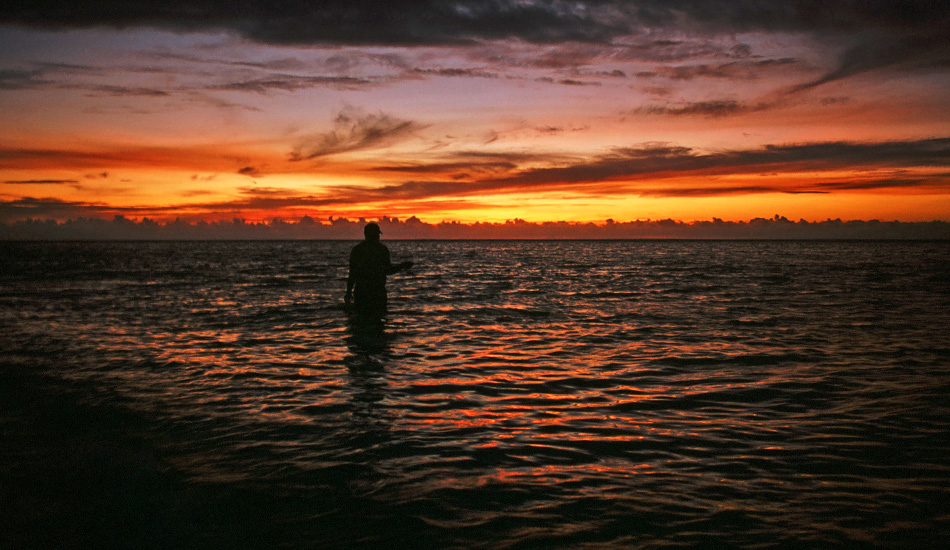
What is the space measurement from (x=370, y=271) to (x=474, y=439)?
25.6 feet

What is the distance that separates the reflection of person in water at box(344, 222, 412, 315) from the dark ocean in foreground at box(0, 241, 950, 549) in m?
0.63

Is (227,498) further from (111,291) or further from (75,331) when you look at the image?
(111,291)

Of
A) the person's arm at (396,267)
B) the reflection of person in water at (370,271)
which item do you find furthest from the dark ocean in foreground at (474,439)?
the person's arm at (396,267)

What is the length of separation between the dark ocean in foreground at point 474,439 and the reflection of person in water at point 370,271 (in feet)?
2.07

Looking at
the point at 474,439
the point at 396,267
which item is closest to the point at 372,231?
the point at 396,267

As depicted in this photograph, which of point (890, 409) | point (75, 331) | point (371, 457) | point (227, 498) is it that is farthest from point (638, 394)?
point (75, 331)

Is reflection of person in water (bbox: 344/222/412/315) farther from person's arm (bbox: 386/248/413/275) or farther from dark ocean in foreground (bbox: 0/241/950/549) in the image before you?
dark ocean in foreground (bbox: 0/241/950/549)

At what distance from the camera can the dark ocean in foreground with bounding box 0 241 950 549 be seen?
14.0ft

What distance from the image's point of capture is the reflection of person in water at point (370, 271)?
42.5 feet

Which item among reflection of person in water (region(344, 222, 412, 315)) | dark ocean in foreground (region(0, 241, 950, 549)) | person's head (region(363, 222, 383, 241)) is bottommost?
dark ocean in foreground (region(0, 241, 950, 549))

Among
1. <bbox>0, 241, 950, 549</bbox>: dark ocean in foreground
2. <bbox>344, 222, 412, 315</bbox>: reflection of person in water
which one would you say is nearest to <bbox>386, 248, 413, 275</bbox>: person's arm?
<bbox>344, 222, 412, 315</bbox>: reflection of person in water

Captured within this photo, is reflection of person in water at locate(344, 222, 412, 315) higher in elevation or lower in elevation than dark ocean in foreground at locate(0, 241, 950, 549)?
higher

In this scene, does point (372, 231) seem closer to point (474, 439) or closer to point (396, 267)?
point (396, 267)

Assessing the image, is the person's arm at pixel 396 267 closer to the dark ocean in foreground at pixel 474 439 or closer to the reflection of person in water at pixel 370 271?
the reflection of person in water at pixel 370 271
